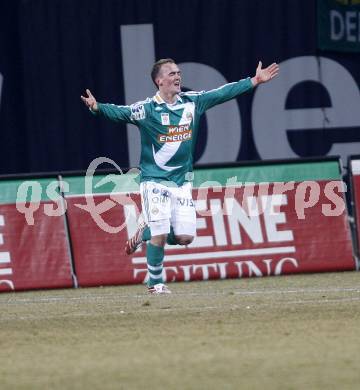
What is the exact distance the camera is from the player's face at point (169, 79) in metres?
12.8

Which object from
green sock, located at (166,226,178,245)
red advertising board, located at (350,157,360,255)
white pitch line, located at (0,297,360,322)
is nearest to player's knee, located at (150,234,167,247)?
green sock, located at (166,226,178,245)

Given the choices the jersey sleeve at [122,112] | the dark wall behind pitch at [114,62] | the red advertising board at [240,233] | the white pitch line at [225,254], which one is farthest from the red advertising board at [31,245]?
the dark wall behind pitch at [114,62]

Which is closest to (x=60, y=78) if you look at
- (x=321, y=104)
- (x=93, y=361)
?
(x=321, y=104)

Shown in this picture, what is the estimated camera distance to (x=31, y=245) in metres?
15.1

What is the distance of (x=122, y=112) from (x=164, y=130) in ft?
1.48

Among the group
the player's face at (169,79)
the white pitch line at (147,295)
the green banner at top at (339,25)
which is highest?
the green banner at top at (339,25)

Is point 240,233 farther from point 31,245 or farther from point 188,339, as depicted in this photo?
point 188,339

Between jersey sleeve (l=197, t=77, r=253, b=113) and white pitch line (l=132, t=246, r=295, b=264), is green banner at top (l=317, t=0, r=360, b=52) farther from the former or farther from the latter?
jersey sleeve (l=197, t=77, r=253, b=113)

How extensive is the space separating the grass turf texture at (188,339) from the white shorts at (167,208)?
0.72m

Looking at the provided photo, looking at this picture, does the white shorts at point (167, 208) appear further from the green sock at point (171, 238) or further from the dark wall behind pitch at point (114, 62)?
the dark wall behind pitch at point (114, 62)

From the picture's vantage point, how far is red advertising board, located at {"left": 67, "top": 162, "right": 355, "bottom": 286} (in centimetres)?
1516

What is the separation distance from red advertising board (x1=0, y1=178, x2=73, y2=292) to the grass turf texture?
1.12 metres

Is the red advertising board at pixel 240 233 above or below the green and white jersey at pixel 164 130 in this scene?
below

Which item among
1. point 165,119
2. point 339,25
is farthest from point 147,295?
point 339,25
